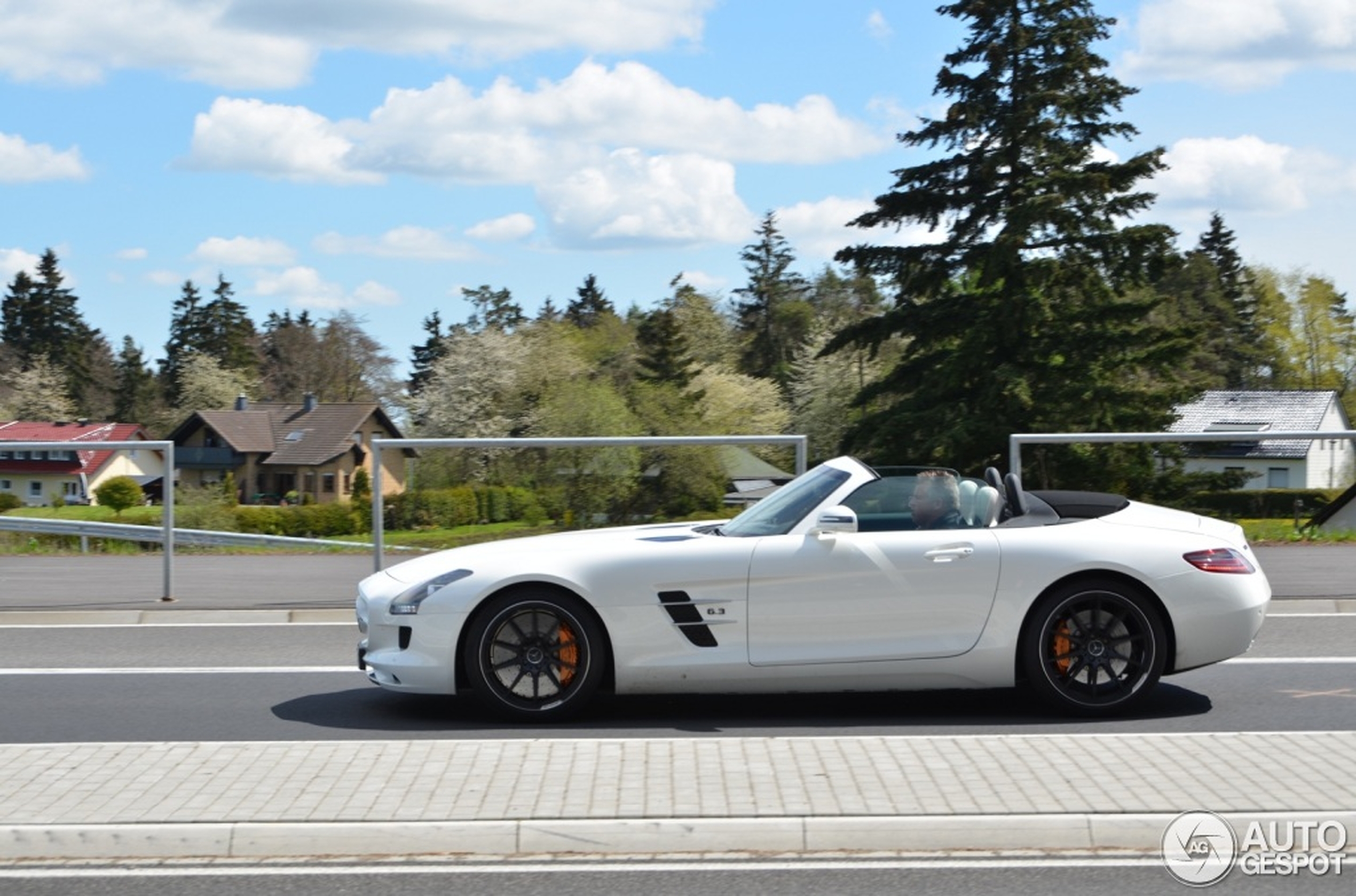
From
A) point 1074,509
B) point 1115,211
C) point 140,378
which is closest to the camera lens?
point 1074,509

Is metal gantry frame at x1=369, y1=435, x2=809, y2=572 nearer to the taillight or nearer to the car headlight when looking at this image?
the car headlight

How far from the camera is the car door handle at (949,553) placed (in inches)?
331

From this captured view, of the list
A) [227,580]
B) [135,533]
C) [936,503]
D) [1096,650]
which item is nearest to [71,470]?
[135,533]

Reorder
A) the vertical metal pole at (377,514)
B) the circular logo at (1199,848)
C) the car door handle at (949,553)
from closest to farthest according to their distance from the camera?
1. the circular logo at (1199,848)
2. the car door handle at (949,553)
3. the vertical metal pole at (377,514)

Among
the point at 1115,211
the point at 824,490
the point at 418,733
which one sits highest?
the point at 1115,211

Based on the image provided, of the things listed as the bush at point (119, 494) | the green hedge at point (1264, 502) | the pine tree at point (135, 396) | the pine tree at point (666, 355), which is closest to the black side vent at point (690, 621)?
the green hedge at point (1264, 502)

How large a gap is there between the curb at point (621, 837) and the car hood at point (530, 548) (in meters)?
2.67

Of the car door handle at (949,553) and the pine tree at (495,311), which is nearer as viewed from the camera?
the car door handle at (949,553)

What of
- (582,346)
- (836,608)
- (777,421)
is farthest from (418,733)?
(582,346)

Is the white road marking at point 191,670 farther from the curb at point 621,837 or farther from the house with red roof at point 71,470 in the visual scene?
the curb at point 621,837

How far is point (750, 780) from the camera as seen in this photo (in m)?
6.60

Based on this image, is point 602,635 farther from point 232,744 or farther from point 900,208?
point 900,208

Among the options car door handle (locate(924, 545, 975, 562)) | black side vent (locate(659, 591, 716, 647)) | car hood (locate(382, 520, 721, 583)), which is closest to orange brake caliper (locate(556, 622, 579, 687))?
car hood (locate(382, 520, 721, 583))

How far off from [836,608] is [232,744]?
10.2 feet
